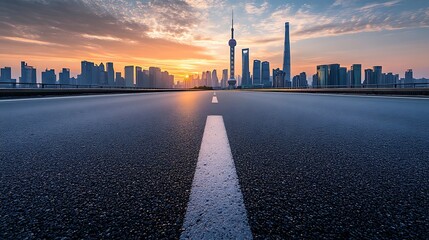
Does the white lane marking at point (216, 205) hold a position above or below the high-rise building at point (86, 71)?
below

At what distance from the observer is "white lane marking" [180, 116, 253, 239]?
1.10 m

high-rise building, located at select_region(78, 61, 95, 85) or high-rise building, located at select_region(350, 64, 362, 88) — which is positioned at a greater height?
high-rise building, located at select_region(78, 61, 95, 85)

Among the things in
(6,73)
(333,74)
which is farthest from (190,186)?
(6,73)

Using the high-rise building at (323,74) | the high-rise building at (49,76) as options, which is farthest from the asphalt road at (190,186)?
the high-rise building at (49,76)

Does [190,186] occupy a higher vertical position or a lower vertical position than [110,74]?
lower

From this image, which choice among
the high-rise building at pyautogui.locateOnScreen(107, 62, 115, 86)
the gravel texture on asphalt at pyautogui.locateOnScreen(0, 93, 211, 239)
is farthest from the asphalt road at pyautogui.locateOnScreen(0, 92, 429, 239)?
the high-rise building at pyautogui.locateOnScreen(107, 62, 115, 86)

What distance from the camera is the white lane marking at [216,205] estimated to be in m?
1.10

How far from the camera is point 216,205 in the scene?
52.7 inches

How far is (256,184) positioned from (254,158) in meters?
0.62

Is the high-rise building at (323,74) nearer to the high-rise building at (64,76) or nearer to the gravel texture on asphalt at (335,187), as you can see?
the gravel texture on asphalt at (335,187)

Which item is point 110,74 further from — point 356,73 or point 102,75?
point 356,73

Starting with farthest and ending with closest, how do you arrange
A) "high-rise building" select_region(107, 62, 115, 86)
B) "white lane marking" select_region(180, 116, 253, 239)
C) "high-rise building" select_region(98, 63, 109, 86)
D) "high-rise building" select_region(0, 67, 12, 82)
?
"high-rise building" select_region(107, 62, 115, 86) < "high-rise building" select_region(98, 63, 109, 86) < "high-rise building" select_region(0, 67, 12, 82) < "white lane marking" select_region(180, 116, 253, 239)

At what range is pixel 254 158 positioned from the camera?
88.4 inches

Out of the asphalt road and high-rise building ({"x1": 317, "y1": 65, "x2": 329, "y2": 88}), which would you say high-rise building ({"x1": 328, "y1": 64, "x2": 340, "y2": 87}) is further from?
the asphalt road
